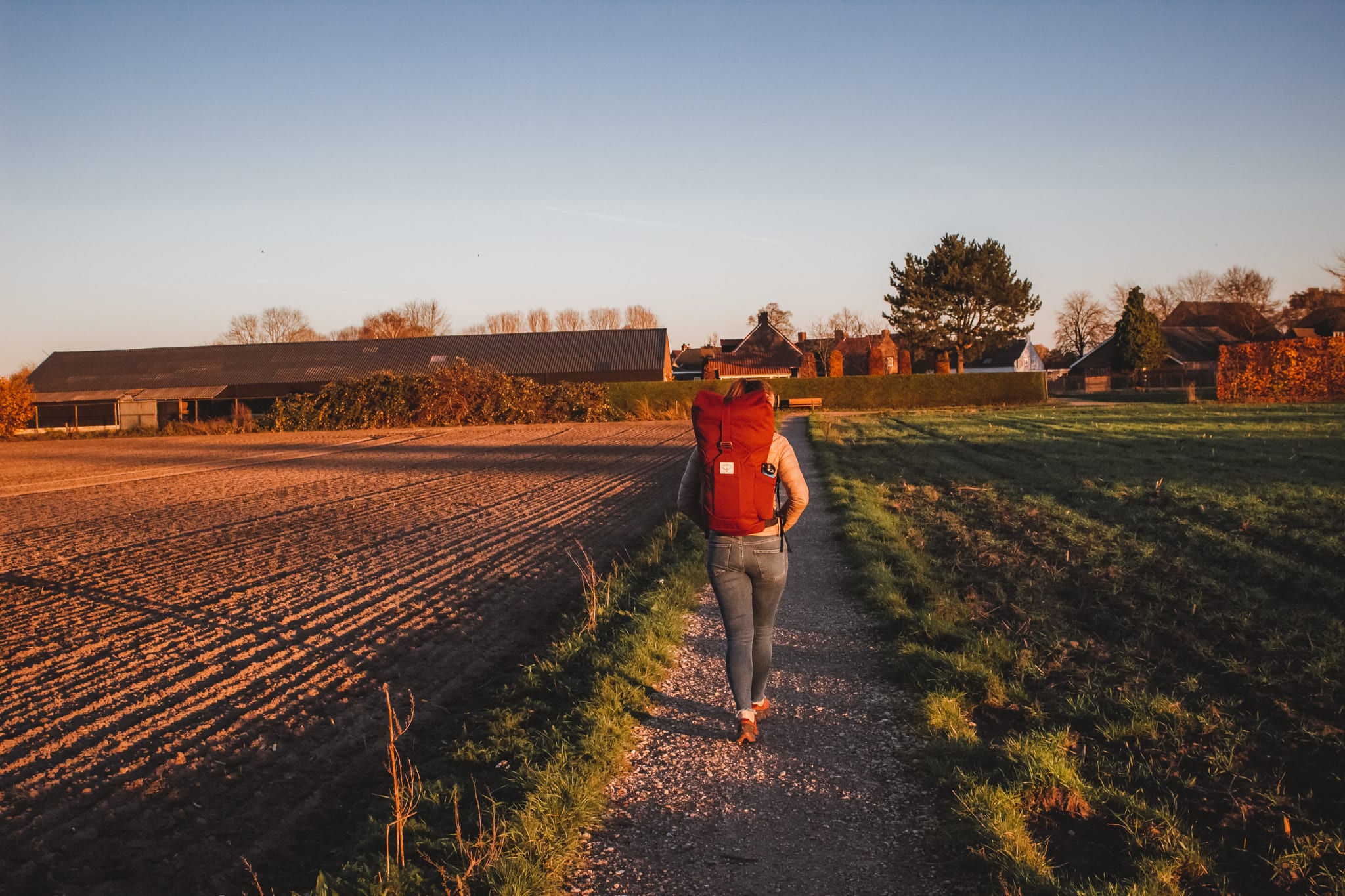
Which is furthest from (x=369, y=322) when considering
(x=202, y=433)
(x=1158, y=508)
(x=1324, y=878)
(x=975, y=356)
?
(x=1324, y=878)

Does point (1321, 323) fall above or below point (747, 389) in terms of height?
above

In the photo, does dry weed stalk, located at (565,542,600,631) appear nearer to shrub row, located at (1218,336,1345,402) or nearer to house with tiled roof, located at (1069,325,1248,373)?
shrub row, located at (1218,336,1345,402)

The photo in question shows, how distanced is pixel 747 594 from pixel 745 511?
0.52 m

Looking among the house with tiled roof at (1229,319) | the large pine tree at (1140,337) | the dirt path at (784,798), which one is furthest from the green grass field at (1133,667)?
the house with tiled roof at (1229,319)

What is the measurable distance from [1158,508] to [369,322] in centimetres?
9714

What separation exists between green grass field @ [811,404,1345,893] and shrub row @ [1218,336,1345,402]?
2579 centimetres

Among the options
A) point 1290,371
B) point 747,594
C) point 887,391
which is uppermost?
point 1290,371

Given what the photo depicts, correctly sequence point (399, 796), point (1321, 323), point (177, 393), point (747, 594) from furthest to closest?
point (1321, 323)
point (177, 393)
point (747, 594)
point (399, 796)

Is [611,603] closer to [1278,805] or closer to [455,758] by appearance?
[455,758]

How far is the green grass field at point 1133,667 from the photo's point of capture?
368 centimetres

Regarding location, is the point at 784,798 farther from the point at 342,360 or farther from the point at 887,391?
the point at 342,360

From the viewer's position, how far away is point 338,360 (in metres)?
60.9

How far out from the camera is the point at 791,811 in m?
4.01

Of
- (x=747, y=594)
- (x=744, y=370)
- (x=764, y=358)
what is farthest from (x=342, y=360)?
(x=747, y=594)
